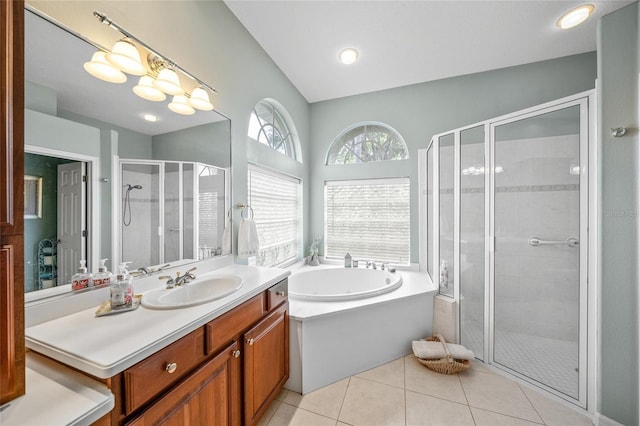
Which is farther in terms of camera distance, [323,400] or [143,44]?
[323,400]

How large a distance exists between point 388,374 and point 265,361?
106cm

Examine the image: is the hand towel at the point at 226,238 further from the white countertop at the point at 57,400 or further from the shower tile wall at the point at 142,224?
the white countertop at the point at 57,400

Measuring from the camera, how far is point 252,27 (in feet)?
6.49

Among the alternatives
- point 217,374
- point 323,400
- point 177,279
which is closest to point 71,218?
point 177,279

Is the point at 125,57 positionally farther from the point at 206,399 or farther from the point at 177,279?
the point at 206,399

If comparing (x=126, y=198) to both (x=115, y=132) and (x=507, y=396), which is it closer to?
(x=115, y=132)

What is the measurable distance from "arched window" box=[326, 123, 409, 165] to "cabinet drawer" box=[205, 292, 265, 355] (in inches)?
92.6

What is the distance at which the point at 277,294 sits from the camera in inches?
58.9

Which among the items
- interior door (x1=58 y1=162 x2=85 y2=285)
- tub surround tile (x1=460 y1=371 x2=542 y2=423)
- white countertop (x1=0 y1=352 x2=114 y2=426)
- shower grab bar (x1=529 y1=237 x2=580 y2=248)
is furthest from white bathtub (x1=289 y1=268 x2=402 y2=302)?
white countertop (x1=0 y1=352 x2=114 y2=426)

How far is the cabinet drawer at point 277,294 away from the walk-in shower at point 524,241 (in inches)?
63.6

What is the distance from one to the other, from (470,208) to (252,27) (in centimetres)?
247

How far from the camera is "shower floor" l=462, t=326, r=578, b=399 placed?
1.65m

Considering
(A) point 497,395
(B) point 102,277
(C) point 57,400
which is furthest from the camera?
(A) point 497,395

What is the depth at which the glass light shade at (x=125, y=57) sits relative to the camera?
1067mm
